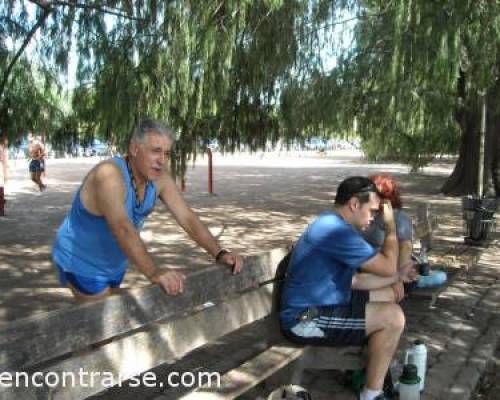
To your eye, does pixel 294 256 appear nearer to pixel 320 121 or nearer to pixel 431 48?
pixel 431 48

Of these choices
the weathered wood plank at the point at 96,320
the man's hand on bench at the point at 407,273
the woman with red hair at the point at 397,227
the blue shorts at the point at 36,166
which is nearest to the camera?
the weathered wood plank at the point at 96,320

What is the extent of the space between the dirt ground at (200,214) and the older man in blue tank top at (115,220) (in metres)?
2.44

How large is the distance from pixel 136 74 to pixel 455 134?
12997mm

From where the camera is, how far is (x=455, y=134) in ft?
54.5

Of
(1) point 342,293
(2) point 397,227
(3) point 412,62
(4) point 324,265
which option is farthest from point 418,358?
(3) point 412,62

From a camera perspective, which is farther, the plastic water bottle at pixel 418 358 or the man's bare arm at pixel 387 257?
the plastic water bottle at pixel 418 358

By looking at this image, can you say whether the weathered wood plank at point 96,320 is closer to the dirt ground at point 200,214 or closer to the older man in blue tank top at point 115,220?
the older man in blue tank top at point 115,220

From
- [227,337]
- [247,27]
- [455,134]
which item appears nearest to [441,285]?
[227,337]

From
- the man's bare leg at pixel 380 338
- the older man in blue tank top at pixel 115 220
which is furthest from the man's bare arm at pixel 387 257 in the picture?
the older man in blue tank top at pixel 115 220

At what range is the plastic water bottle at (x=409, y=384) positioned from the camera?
11.4 feet

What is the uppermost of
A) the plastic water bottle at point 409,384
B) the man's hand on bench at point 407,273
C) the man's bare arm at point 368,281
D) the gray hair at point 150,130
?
the gray hair at point 150,130

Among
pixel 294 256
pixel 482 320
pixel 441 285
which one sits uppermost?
pixel 294 256

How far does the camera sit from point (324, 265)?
343 cm

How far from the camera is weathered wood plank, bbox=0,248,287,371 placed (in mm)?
2150
